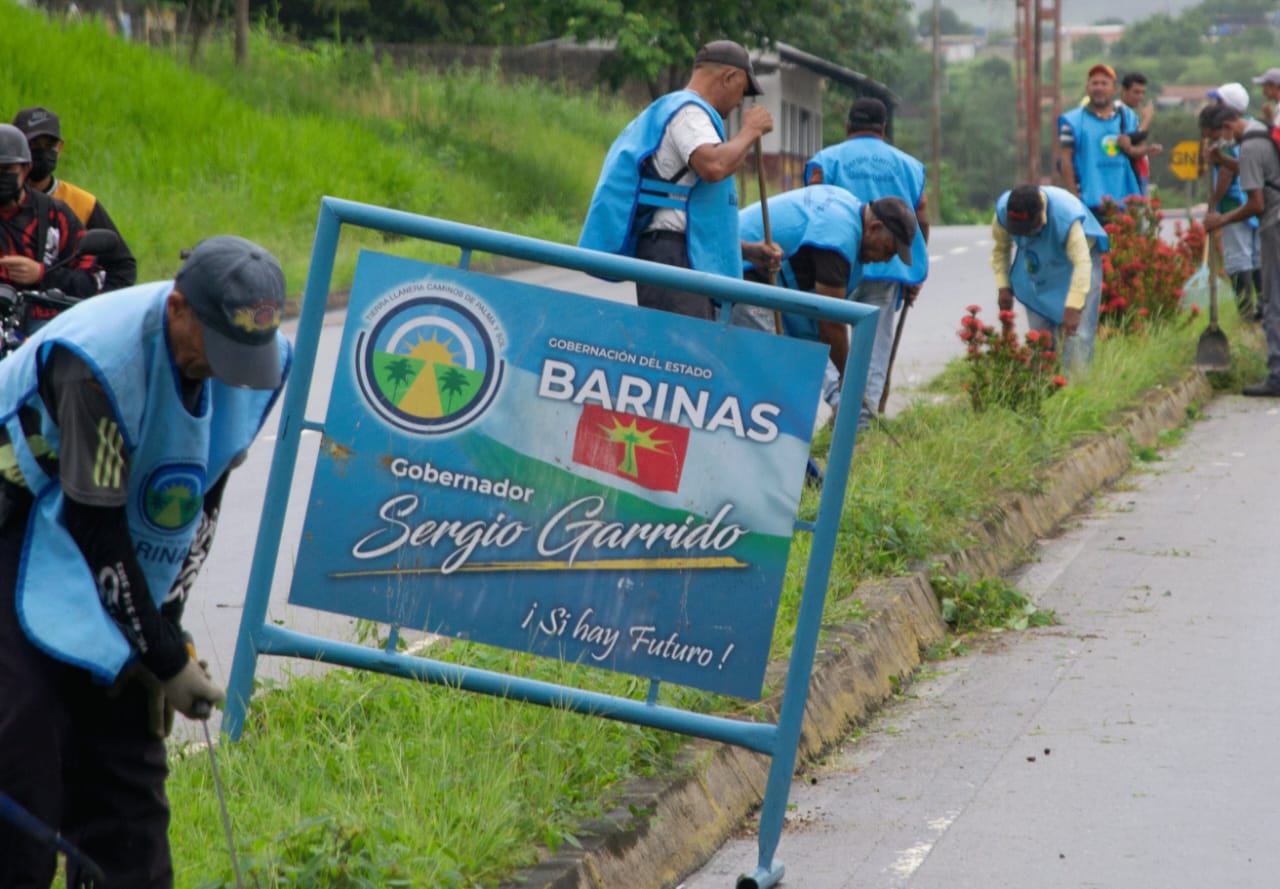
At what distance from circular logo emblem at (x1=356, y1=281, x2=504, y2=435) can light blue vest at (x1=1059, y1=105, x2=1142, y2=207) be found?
10.8 meters

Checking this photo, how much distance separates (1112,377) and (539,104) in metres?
22.6

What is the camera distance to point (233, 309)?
10.2 feet

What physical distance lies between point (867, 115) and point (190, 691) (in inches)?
297

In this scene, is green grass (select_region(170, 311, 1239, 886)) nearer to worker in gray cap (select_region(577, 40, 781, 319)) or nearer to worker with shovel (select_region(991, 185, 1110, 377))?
worker in gray cap (select_region(577, 40, 781, 319))

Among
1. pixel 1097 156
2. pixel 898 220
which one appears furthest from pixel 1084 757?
pixel 1097 156

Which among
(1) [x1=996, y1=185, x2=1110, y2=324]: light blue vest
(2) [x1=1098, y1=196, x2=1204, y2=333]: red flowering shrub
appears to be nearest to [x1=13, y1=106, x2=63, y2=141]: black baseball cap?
(1) [x1=996, y1=185, x2=1110, y2=324]: light blue vest

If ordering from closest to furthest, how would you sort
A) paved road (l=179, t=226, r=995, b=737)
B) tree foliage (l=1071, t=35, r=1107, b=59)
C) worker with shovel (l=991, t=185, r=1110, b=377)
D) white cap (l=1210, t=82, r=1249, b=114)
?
paved road (l=179, t=226, r=995, b=737)
worker with shovel (l=991, t=185, r=1110, b=377)
white cap (l=1210, t=82, r=1249, b=114)
tree foliage (l=1071, t=35, r=1107, b=59)

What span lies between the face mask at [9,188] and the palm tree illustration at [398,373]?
9.99 feet

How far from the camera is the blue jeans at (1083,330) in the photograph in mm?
11734

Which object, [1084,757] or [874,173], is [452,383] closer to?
[1084,757]

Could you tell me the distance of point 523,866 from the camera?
398 centimetres

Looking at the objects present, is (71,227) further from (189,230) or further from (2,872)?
(189,230)


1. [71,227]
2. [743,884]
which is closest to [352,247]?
[71,227]

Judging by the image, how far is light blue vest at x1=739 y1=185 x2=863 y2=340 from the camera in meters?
8.54
